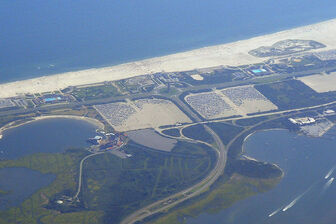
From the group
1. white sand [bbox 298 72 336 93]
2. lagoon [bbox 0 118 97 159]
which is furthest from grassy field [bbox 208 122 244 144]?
white sand [bbox 298 72 336 93]

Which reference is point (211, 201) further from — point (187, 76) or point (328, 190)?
point (187, 76)

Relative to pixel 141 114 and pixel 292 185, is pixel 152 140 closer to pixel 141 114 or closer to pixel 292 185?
pixel 141 114

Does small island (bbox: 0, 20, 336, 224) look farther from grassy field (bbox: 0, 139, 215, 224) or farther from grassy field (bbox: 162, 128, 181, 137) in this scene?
grassy field (bbox: 162, 128, 181, 137)

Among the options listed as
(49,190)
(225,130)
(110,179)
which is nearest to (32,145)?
(49,190)

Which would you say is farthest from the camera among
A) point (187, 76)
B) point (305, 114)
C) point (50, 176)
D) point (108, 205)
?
point (187, 76)

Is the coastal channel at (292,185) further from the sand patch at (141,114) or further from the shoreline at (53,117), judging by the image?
the shoreline at (53,117)

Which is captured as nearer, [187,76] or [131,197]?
[131,197]

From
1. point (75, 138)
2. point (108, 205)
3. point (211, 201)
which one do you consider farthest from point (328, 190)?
point (75, 138)
